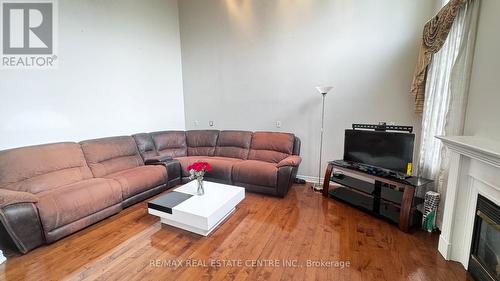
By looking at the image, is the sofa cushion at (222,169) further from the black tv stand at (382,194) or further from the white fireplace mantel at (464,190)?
the white fireplace mantel at (464,190)

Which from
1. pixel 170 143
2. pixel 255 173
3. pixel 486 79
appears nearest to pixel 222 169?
pixel 255 173

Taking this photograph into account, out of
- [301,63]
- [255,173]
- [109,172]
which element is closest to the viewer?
[109,172]

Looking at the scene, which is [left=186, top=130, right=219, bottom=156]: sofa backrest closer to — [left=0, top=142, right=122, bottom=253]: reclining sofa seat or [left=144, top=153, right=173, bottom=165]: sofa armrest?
[left=144, top=153, right=173, bottom=165]: sofa armrest

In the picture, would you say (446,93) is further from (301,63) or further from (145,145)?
(145,145)

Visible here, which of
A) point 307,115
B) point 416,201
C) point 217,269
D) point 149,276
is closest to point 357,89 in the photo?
point 307,115

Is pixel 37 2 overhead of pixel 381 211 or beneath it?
overhead

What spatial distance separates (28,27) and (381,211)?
5.07m

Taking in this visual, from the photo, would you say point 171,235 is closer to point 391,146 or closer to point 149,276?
point 149,276

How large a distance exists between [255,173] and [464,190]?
2363 mm

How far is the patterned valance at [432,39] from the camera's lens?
228 centimetres

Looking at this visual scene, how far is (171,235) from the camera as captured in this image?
99.3 inches

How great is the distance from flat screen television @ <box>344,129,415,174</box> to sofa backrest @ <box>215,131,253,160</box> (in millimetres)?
1774

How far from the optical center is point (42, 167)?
282 cm

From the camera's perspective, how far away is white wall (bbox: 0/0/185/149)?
2.92 meters
